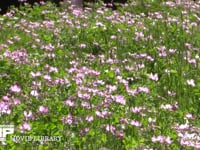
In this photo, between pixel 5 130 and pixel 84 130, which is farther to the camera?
pixel 84 130

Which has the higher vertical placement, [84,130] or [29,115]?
[29,115]

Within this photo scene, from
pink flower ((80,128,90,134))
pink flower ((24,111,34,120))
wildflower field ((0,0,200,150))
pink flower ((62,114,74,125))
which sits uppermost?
pink flower ((24,111,34,120))

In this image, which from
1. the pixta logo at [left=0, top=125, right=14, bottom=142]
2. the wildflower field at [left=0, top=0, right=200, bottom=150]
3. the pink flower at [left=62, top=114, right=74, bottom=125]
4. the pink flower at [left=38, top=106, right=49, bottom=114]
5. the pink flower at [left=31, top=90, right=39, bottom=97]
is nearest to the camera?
the pixta logo at [left=0, top=125, right=14, bottom=142]

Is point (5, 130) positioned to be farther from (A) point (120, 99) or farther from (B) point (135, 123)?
(A) point (120, 99)

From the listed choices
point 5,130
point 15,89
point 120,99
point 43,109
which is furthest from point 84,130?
point 15,89

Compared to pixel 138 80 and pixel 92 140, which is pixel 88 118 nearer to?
pixel 92 140

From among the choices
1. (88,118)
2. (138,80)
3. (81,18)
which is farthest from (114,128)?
(81,18)

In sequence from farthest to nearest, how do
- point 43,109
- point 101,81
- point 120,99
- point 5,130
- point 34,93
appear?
point 101,81 → point 120,99 → point 34,93 → point 43,109 → point 5,130

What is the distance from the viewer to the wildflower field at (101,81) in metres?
4.69

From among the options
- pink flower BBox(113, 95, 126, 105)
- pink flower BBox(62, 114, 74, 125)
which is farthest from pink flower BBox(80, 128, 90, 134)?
pink flower BBox(113, 95, 126, 105)

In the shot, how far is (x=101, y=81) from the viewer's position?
6.18m

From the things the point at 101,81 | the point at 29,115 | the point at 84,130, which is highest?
the point at 29,115

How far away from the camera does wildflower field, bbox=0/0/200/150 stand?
469cm

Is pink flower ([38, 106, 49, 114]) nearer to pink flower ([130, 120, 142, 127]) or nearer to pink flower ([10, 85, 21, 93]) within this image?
pink flower ([10, 85, 21, 93])
